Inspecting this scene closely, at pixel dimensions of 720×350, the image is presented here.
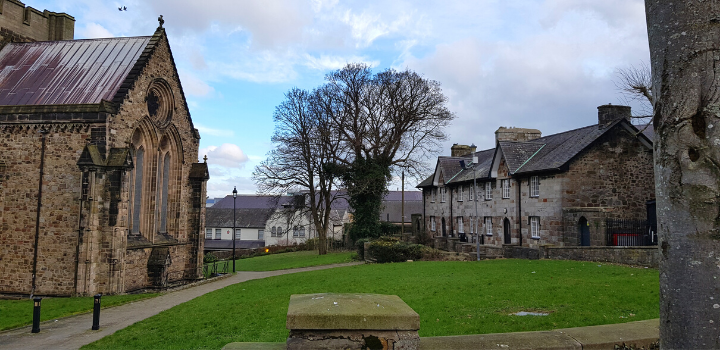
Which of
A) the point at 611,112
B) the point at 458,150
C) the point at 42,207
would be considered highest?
the point at 458,150

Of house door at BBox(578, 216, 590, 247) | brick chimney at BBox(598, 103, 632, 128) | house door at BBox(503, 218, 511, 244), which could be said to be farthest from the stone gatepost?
house door at BBox(503, 218, 511, 244)

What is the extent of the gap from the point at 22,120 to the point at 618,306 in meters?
23.0

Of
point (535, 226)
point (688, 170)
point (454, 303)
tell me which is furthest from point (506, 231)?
point (688, 170)

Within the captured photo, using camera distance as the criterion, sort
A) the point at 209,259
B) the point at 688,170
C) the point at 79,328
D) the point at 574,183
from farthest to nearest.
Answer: the point at 209,259 < the point at 574,183 < the point at 79,328 < the point at 688,170

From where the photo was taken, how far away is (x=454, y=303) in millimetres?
11922

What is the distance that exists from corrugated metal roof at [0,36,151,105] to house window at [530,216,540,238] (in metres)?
23.8

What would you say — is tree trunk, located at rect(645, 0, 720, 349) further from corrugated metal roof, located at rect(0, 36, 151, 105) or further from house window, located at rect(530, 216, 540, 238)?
house window, located at rect(530, 216, 540, 238)

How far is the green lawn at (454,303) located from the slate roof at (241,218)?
175 ft

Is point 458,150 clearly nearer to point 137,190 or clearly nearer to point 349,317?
point 137,190

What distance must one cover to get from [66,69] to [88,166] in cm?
715

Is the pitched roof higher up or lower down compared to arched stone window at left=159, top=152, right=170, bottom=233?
higher up

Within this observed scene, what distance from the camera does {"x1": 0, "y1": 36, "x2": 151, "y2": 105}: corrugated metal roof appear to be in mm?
21438

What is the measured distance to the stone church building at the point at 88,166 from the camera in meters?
19.5

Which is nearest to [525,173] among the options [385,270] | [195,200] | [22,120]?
[385,270]
